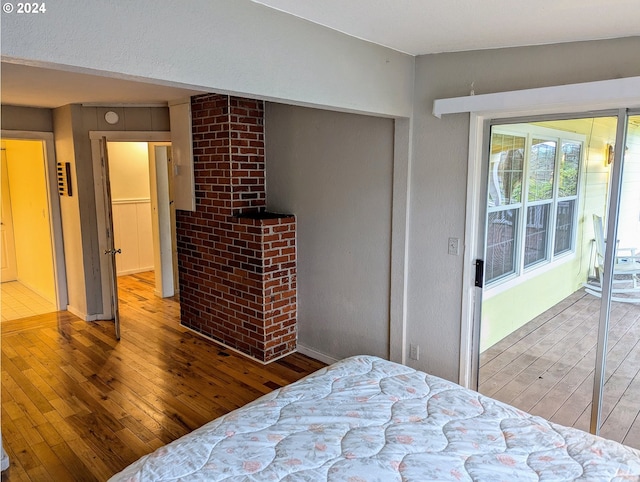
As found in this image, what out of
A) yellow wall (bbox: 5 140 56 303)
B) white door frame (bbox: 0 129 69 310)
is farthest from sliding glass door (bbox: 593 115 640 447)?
yellow wall (bbox: 5 140 56 303)

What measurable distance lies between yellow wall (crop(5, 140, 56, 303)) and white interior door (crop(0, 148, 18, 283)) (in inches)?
3.8

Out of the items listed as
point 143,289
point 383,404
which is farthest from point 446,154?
point 143,289

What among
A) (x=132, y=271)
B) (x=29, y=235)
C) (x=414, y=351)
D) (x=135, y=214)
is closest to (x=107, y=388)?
(x=414, y=351)

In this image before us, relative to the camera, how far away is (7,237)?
636 cm

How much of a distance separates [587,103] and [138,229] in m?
6.38

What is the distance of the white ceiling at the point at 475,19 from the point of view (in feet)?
6.04

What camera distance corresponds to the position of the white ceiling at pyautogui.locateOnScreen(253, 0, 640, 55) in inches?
72.4

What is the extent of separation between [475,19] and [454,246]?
1.31 m

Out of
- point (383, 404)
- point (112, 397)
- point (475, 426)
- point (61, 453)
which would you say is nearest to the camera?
point (475, 426)

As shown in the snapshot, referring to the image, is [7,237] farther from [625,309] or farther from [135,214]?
[625,309]

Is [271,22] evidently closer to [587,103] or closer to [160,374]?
[587,103]

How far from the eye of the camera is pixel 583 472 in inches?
59.1

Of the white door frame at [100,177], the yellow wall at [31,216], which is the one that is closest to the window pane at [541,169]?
the white door frame at [100,177]

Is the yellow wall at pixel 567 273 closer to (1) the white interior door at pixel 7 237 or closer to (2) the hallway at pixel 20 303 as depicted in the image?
(2) the hallway at pixel 20 303
